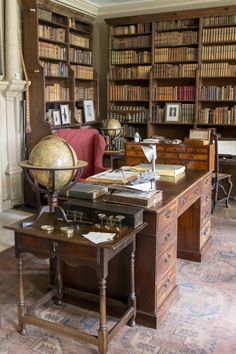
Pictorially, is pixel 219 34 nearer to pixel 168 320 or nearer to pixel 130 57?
pixel 130 57

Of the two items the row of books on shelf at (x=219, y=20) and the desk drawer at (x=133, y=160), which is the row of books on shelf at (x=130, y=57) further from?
the desk drawer at (x=133, y=160)

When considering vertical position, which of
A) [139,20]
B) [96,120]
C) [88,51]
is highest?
[139,20]

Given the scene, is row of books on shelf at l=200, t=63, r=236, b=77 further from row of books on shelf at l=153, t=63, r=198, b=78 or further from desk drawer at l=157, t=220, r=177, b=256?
desk drawer at l=157, t=220, r=177, b=256

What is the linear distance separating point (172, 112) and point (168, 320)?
4185mm

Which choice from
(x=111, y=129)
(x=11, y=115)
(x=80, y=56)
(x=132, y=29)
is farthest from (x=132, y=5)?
(x=11, y=115)

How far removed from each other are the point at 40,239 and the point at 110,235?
0.39 metres

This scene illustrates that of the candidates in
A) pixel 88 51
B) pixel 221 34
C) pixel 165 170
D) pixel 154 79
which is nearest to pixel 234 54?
pixel 221 34

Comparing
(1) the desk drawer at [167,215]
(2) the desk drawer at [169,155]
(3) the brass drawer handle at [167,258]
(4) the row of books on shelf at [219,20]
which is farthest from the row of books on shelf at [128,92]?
(3) the brass drawer handle at [167,258]

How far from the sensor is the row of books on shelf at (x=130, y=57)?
6324 mm

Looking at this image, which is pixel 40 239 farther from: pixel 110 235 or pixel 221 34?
pixel 221 34

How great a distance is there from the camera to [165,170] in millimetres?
3211

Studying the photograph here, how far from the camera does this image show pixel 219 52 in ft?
19.2

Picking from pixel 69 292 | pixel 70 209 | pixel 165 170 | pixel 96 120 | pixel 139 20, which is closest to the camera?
pixel 70 209

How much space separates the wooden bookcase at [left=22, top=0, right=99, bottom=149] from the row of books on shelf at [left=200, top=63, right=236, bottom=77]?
1.77 meters
